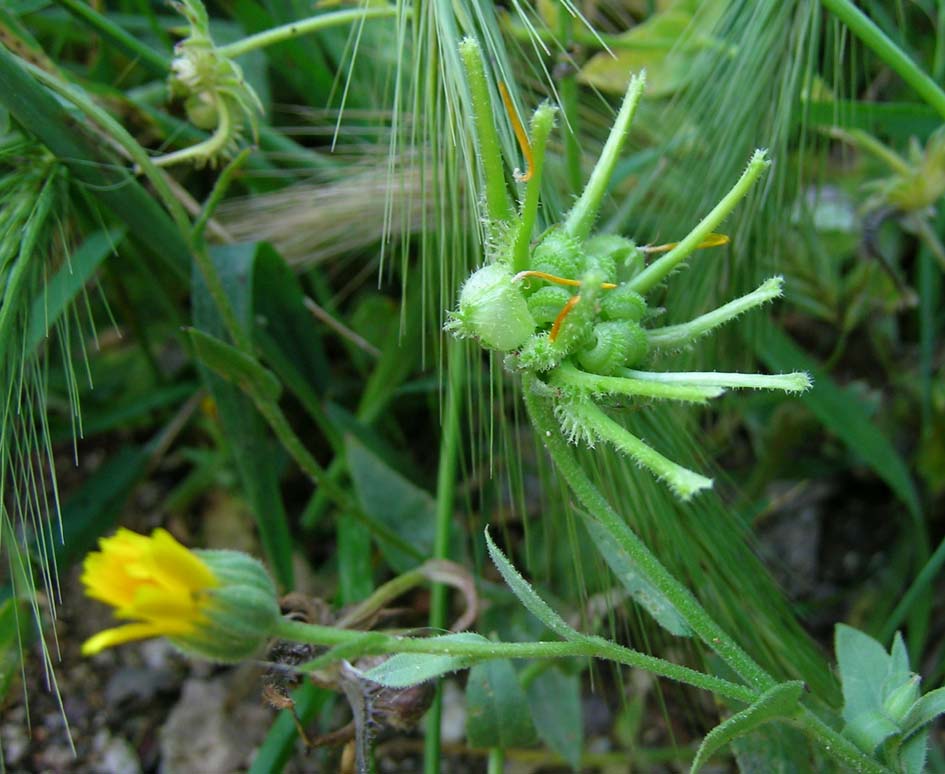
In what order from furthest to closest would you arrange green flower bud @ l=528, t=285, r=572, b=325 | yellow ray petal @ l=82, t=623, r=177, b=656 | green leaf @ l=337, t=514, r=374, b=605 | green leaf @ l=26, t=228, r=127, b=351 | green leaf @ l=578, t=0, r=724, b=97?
green leaf @ l=578, t=0, r=724, b=97
green leaf @ l=337, t=514, r=374, b=605
green leaf @ l=26, t=228, r=127, b=351
green flower bud @ l=528, t=285, r=572, b=325
yellow ray petal @ l=82, t=623, r=177, b=656

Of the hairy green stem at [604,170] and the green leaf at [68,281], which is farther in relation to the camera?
the green leaf at [68,281]

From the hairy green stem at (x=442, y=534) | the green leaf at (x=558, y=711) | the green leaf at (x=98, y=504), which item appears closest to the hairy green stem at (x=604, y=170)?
the hairy green stem at (x=442, y=534)

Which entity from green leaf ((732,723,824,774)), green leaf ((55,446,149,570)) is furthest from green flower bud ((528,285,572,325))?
green leaf ((55,446,149,570))

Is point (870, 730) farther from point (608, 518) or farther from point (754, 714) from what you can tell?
point (608, 518)

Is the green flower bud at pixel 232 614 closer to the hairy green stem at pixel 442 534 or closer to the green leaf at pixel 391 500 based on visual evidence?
the hairy green stem at pixel 442 534

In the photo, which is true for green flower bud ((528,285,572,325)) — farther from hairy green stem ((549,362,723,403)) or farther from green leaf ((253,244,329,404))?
green leaf ((253,244,329,404))

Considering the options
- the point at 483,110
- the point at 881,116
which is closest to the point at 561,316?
the point at 483,110

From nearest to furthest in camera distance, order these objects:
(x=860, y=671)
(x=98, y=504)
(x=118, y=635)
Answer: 1. (x=118, y=635)
2. (x=860, y=671)
3. (x=98, y=504)
